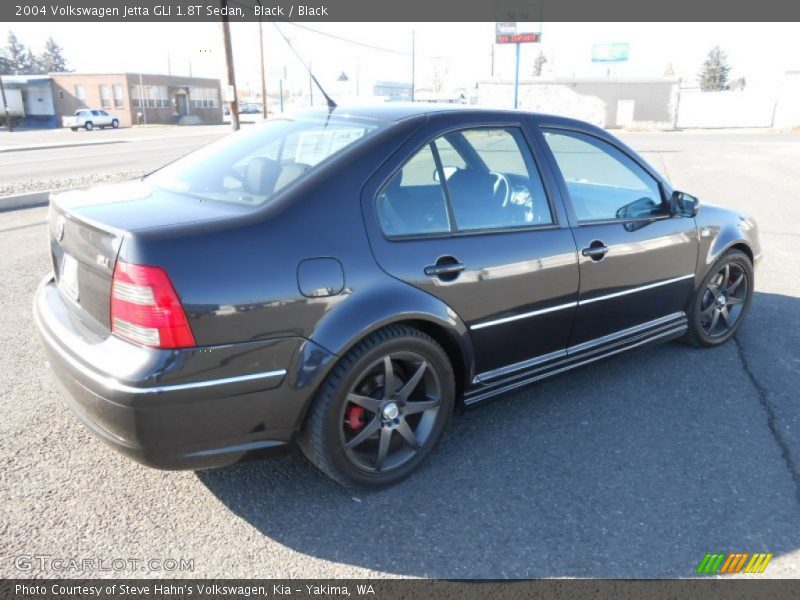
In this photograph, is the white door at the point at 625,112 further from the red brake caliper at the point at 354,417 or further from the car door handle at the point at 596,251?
the red brake caliper at the point at 354,417

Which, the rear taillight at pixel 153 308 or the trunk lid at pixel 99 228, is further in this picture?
the trunk lid at pixel 99 228

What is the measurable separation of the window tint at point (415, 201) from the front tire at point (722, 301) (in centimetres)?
229

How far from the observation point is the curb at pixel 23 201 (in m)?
10.1

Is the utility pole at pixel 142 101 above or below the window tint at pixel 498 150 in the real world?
below

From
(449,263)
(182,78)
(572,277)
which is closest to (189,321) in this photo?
(449,263)

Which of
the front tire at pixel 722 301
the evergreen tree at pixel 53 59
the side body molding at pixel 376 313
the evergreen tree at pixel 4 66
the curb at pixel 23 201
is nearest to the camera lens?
the side body molding at pixel 376 313

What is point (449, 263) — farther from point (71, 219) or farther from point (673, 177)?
point (673, 177)

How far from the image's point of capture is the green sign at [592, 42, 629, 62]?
57.6 m

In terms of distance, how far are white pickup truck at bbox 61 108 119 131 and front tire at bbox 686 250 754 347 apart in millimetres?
52553

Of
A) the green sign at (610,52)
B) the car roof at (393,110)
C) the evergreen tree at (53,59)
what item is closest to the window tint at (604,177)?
the car roof at (393,110)

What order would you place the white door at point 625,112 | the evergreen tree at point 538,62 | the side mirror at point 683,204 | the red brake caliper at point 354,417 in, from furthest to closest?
1. the evergreen tree at point 538,62
2. the white door at point 625,112
3. the side mirror at point 683,204
4. the red brake caliper at point 354,417

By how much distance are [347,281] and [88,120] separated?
5382cm

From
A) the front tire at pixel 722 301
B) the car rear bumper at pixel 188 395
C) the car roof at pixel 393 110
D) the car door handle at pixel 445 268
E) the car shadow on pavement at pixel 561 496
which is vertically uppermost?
the car roof at pixel 393 110

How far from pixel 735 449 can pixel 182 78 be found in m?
69.4
